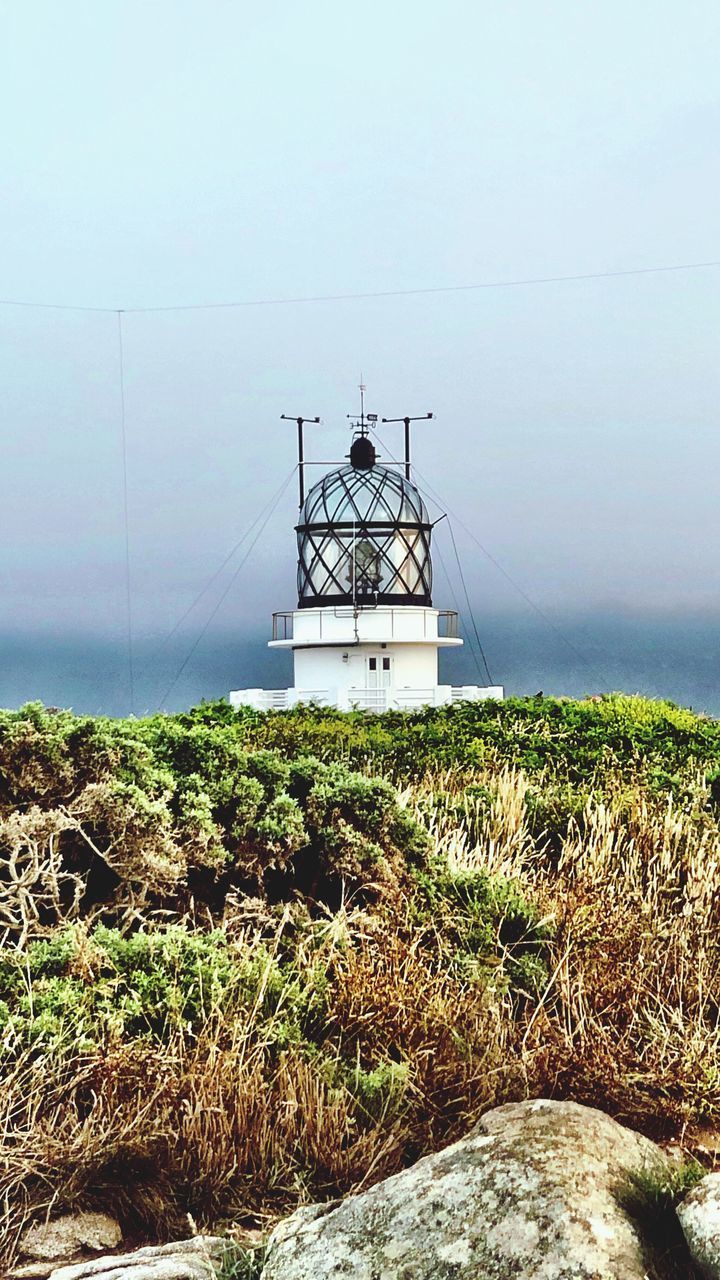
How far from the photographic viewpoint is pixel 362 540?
2314 cm

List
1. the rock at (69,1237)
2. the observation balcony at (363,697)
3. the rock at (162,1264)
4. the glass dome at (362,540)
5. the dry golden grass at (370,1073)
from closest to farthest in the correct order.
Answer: the rock at (162,1264), the rock at (69,1237), the dry golden grass at (370,1073), the observation balcony at (363,697), the glass dome at (362,540)

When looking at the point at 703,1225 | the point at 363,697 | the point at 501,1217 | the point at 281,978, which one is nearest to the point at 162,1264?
the point at 501,1217

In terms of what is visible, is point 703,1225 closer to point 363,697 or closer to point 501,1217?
point 501,1217

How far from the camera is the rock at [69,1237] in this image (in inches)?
149

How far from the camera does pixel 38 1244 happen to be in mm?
3816

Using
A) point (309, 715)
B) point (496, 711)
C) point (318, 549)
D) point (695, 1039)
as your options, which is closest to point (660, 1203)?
point (695, 1039)

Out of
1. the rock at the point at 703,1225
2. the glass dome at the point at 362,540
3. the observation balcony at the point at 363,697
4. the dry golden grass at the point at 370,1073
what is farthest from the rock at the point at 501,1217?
the glass dome at the point at 362,540

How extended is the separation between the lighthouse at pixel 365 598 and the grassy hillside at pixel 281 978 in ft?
52.5

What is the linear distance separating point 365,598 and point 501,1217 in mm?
Result: 20119

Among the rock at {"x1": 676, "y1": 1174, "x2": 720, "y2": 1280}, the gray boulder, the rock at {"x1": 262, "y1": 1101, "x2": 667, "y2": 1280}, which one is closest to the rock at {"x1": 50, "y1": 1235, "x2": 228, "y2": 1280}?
the gray boulder

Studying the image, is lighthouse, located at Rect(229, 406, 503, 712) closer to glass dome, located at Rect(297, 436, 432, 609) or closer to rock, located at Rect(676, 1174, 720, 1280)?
glass dome, located at Rect(297, 436, 432, 609)

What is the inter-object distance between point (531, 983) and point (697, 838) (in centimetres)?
239

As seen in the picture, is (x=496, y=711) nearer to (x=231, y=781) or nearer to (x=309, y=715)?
(x=309, y=715)

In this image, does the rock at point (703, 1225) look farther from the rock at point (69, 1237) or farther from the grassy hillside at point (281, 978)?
the rock at point (69, 1237)
